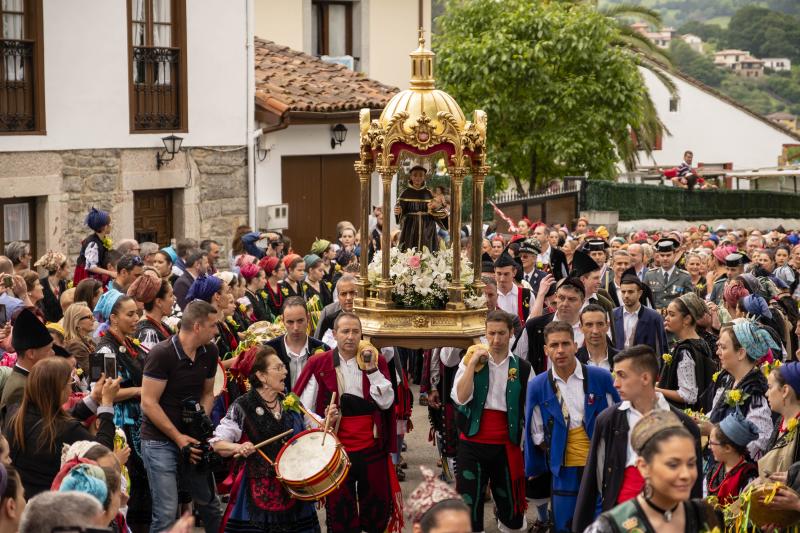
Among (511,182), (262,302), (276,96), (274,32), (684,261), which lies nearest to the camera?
(262,302)

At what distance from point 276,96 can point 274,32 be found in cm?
602

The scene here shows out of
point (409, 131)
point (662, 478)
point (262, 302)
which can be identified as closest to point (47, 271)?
point (262, 302)

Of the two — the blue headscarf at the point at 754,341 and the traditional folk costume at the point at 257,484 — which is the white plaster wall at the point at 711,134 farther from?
the traditional folk costume at the point at 257,484

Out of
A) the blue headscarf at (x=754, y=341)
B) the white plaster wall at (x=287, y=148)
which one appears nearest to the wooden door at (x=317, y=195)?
the white plaster wall at (x=287, y=148)

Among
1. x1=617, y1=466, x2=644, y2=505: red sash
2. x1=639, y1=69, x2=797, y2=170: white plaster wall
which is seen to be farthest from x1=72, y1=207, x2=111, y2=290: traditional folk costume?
x1=639, y1=69, x2=797, y2=170: white plaster wall

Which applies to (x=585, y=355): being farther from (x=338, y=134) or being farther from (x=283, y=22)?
(x=283, y=22)

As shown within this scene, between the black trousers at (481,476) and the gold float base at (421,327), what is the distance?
1.57 meters

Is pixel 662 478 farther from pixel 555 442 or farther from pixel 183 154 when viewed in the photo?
pixel 183 154

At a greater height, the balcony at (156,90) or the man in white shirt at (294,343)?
the balcony at (156,90)

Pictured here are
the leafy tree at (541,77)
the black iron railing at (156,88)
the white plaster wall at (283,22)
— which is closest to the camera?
the black iron railing at (156,88)

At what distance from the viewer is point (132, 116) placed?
1897 centimetres

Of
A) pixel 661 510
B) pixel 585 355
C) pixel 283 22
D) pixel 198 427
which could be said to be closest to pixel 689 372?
pixel 585 355

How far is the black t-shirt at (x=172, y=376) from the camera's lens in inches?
344

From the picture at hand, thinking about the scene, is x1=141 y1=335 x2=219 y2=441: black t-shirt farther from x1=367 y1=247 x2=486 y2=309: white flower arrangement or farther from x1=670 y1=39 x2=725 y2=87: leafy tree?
x1=670 y1=39 x2=725 y2=87: leafy tree
